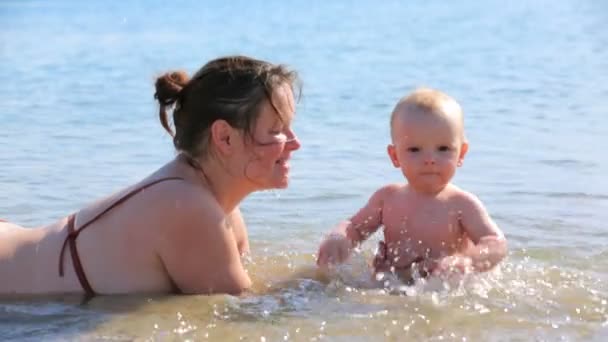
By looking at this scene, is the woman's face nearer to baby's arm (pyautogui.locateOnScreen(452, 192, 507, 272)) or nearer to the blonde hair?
the blonde hair

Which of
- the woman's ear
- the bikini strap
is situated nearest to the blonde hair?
the woman's ear

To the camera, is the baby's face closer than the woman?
No

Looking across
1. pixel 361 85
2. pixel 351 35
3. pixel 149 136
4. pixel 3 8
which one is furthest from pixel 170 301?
pixel 3 8

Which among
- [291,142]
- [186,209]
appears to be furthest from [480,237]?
[186,209]

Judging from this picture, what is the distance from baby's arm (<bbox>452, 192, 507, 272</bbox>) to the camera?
4.18 meters

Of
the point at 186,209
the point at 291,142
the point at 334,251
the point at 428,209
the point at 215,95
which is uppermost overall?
the point at 215,95

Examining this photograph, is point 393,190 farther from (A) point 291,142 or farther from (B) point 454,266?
(A) point 291,142

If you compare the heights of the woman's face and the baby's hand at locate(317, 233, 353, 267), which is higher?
the woman's face

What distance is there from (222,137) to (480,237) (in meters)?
1.18

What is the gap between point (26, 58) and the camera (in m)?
16.2

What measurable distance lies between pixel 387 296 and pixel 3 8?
1149 inches

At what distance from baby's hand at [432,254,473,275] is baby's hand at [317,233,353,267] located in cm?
42

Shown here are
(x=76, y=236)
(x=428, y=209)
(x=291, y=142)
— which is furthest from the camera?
(x=428, y=209)

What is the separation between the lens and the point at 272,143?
3.94m
